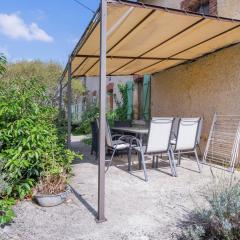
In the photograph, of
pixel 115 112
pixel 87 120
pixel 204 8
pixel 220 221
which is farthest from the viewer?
pixel 87 120

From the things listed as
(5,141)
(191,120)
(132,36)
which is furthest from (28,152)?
(191,120)

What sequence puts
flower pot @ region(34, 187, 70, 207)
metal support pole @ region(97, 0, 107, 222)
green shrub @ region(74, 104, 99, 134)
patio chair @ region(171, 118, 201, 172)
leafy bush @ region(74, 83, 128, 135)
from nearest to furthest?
metal support pole @ region(97, 0, 107, 222)
flower pot @ region(34, 187, 70, 207)
patio chair @ region(171, 118, 201, 172)
leafy bush @ region(74, 83, 128, 135)
green shrub @ region(74, 104, 99, 134)

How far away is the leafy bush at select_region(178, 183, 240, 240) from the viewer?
2.37m

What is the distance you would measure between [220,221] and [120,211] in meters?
1.19

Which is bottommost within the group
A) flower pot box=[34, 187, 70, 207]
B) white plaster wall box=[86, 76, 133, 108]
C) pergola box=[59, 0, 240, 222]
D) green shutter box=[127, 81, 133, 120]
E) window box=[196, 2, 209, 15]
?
flower pot box=[34, 187, 70, 207]

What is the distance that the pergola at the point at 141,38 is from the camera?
9.96ft

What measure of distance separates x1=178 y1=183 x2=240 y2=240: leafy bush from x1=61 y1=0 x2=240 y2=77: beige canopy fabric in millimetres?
2274

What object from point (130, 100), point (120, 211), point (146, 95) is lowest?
point (120, 211)

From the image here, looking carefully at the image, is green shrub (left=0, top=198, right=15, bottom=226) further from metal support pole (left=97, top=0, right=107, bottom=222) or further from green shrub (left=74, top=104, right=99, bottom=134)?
green shrub (left=74, top=104, right=99, bottom=134)

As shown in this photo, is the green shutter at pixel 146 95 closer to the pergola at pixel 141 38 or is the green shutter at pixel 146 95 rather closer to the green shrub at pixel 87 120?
the pergola at pixel 141 38

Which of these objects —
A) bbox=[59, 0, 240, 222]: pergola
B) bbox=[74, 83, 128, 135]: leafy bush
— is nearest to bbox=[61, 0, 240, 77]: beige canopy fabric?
bbox=[59, 0, 240, 222]: pergola

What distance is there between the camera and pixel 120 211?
10.6ft

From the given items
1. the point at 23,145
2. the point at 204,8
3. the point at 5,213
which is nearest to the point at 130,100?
the point at 204,8

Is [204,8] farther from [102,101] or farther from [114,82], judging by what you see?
[114,82]
